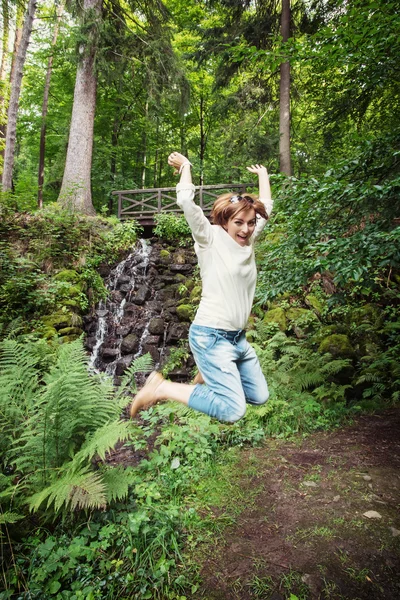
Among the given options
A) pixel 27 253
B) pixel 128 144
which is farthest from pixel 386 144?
pixel 128 144

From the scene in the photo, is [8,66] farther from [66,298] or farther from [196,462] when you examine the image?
[196,462]

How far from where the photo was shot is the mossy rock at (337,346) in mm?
5523

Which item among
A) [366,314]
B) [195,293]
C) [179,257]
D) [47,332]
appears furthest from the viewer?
[179,257]

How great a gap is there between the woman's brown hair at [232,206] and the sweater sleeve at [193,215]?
0.65ft

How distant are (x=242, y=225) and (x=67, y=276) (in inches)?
285

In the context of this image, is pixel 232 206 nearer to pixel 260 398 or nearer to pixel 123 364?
pixel 260 398

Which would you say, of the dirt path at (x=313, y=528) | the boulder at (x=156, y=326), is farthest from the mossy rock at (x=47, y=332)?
the dirt path at (x=313, y=528)

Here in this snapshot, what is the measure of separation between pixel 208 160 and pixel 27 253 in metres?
15.8

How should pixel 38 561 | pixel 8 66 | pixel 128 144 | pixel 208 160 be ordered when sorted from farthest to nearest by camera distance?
pixel 208 160
pixel 128 144
pixel 8 66
pixel 38 561

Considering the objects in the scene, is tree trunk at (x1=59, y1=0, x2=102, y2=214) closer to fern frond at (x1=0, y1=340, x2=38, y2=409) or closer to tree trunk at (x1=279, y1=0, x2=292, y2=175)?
tree trunk at (x1=279, y1=0, x2=292, y2=175)

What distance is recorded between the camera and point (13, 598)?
2.24 meters

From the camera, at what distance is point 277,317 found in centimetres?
718

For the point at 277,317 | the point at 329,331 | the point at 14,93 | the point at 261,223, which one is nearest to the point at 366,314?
the point at 329,331

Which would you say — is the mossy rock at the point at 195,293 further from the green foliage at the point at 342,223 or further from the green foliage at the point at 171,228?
the green foliage at the point at 342,223
